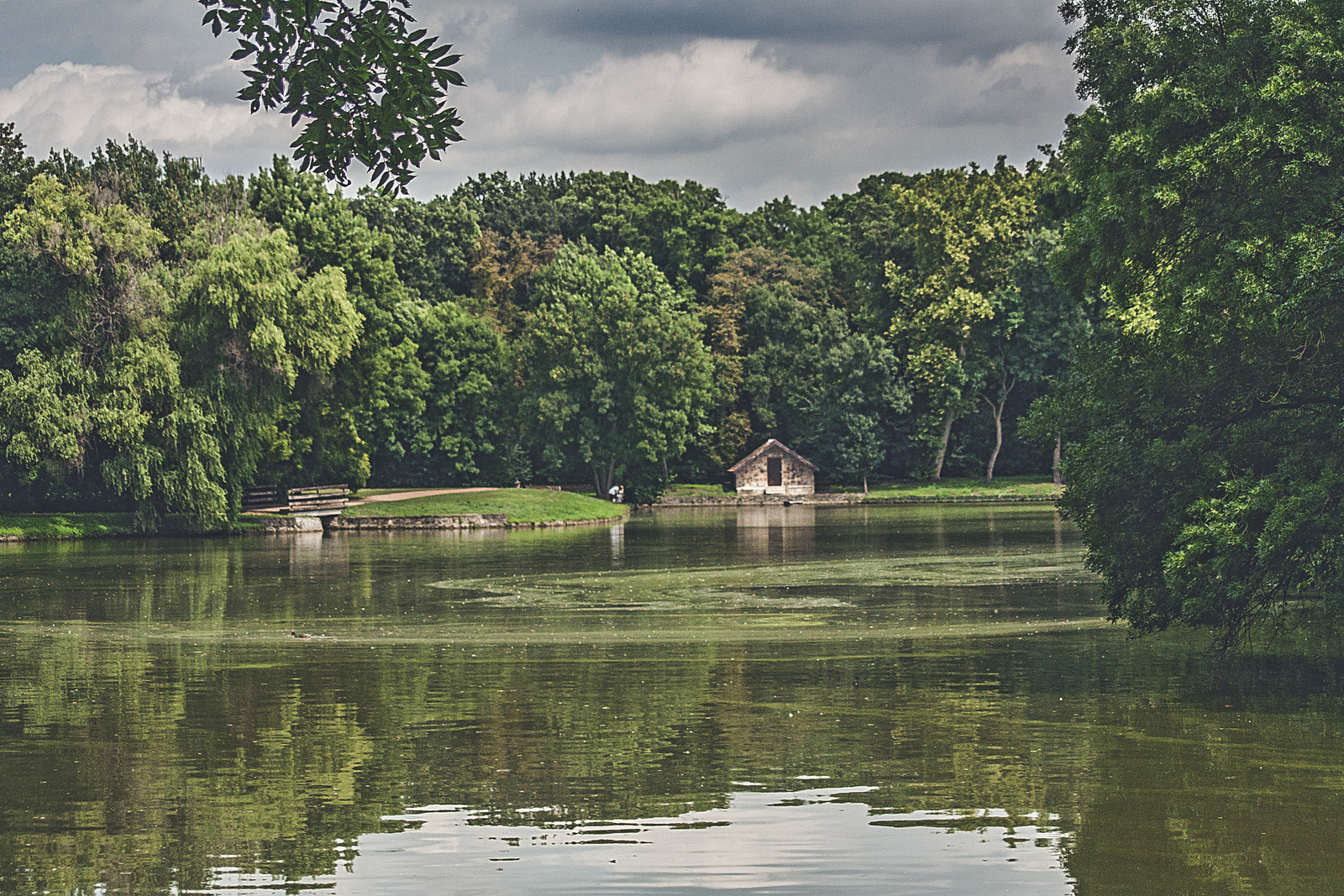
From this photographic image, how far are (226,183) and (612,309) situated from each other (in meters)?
24.0

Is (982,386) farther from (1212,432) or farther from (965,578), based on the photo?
(1212,432)

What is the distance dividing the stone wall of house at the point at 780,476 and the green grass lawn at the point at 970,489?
3.17 metres

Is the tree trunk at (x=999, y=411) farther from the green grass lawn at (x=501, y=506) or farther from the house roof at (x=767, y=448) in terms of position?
the green grass lawn at (x=501, y=506)

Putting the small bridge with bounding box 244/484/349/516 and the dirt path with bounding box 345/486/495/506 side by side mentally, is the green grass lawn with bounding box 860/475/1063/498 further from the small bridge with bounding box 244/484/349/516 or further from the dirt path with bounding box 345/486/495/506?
the small bridge with bounding box 244/484/349/516

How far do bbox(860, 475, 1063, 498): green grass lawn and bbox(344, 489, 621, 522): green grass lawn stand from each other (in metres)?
24.1

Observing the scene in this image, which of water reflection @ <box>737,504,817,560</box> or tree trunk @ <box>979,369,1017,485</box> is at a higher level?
tree trunk @ <box>979,369,1017,485</box>

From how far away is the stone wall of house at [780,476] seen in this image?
8969cm

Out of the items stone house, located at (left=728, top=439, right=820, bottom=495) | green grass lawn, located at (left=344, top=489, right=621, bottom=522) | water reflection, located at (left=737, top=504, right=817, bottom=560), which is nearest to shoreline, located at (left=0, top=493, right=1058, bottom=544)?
green grass lawn, located at (left=344, top=489, right=621, bottom=522)

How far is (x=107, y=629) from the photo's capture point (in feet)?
81.6

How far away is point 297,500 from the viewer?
60844 mm

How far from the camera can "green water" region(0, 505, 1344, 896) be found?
33.2 feet

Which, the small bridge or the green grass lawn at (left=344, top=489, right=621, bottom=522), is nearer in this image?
the small bridge

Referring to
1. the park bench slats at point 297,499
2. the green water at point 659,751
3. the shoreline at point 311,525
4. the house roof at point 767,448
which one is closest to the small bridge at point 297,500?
the park bench slats at point 297,499

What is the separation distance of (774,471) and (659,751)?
252 feet
